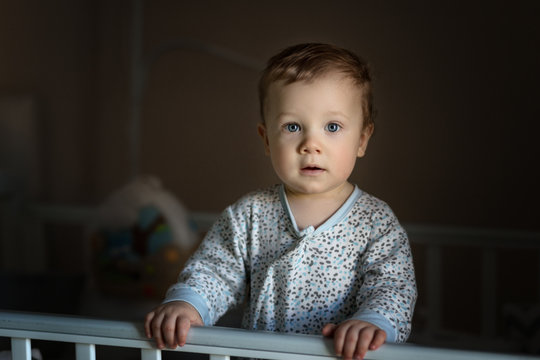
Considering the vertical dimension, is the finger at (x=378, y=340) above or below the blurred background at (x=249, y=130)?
below

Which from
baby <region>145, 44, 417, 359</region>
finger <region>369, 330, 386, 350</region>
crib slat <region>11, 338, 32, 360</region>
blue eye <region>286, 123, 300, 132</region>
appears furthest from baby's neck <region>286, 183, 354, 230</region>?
crib slat <region>11, 338, 32, 360</region>

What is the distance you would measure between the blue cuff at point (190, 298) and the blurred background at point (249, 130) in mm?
766

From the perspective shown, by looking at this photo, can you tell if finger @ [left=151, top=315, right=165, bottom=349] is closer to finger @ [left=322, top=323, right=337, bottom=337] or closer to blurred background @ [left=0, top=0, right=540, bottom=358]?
finger @ [left=322, top=323, right=337, bottom=337]

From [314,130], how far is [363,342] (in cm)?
26

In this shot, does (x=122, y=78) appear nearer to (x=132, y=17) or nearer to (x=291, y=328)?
(x=132, y=17)

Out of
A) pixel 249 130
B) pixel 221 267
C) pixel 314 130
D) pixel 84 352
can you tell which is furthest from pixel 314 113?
pixel 249 130

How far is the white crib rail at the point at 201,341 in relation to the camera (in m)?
0.62

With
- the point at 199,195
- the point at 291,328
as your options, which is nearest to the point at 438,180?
the point at 199,195

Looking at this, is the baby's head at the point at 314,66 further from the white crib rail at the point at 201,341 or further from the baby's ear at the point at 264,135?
the white crib rail at the point at 201,341

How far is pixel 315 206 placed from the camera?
83 centimetres

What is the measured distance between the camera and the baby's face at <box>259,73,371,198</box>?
29.9 inches

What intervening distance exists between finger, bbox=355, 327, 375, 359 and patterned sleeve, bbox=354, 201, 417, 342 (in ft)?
0.12

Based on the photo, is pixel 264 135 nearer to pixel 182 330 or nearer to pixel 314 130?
pixel 314 130

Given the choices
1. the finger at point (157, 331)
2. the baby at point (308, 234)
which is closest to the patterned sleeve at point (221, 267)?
the baby at point (308, 234)
